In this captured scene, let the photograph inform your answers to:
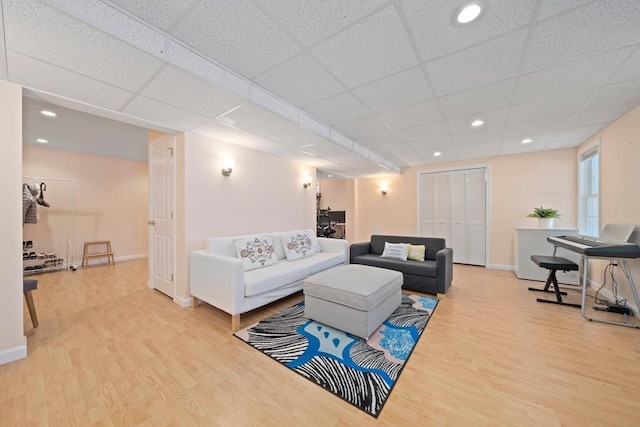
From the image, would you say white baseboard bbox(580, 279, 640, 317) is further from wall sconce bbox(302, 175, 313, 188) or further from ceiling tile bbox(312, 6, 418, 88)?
wall sconce bbox(302, 175, 313, 188)

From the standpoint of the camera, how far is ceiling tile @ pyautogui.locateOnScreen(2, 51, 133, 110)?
1.64 meters

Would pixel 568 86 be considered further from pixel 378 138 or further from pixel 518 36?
pixel 378 138

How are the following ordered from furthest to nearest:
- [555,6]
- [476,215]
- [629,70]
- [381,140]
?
[476,215]
[381,140]
[629,70]
[555,6]

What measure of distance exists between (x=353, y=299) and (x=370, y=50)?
2.07 metres

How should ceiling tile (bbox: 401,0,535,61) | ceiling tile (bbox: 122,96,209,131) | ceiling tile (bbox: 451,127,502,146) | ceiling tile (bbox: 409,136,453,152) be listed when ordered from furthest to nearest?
ceiling tile (bbox: 409,136,453,152) < ceiling tile (bbox: 451,127,502,146) < ceiling tile (bbox: 122,96,209,131) < ceiling tile (bbox: 401,0,535,61)

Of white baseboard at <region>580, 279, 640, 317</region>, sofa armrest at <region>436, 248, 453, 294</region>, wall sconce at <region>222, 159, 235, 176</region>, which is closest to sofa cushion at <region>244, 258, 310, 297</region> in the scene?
wall sconce at <region>222, 159, 235, 176</region>

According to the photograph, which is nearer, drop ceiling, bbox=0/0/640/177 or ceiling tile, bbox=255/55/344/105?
drop ceiling, bbox=0/0/640/177

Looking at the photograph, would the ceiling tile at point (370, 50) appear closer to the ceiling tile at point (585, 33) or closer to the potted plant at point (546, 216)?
the ceiling tile at point (585, 33)

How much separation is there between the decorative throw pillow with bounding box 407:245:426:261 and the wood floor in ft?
3.56

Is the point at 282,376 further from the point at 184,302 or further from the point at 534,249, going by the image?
the point at 534,249

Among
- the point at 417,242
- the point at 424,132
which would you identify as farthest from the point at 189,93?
the point at 417,242

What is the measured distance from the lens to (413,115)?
9.47ft

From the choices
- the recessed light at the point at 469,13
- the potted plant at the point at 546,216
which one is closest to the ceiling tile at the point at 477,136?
the potted plant at the point at 546,216

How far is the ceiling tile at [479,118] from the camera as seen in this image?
112 inches
